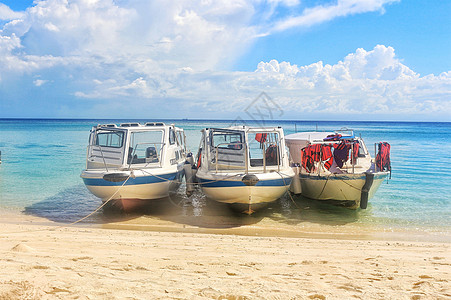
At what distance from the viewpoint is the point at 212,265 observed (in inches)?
239

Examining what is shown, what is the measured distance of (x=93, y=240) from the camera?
7918 millimetres

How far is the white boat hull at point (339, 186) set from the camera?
37.3ft

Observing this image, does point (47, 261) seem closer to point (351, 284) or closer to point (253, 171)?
point (351, 284)

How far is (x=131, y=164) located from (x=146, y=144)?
878 mm

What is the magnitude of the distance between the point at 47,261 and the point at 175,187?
274 inches

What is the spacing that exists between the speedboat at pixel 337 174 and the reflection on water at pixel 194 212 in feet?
1.92

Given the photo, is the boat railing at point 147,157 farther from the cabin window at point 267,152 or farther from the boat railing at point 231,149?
the cabin window at point 267,152

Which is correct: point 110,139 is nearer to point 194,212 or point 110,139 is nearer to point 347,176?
point 194,212

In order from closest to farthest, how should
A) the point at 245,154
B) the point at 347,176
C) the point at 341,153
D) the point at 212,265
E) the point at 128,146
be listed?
the point at 212,265 < the point at 245,154 < the point at 347,176 < the point at 128,146 < the point at 341,153

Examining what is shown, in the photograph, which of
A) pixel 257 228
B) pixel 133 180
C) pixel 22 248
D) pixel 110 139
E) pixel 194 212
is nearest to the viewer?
pixel 22 248

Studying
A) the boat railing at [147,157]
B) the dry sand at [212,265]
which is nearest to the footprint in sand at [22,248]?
the dry sand at [212,265]

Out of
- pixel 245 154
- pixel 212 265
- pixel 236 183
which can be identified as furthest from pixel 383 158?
pixel 212 265

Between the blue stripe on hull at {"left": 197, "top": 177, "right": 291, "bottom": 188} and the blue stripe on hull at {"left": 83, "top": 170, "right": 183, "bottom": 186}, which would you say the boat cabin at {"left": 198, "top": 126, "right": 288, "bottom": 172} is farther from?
the blue stripe on hull at {"left": 83, "top": 170, "right": 183, "bottom": 186}

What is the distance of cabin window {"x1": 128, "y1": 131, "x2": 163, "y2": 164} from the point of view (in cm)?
1180
